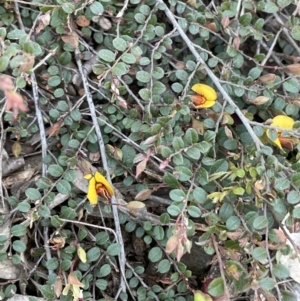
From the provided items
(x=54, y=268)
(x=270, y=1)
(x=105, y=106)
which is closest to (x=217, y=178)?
(x=105, y=106)

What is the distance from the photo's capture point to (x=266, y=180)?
5.31 ft

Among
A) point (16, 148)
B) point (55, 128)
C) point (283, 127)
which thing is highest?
point (283, 127)

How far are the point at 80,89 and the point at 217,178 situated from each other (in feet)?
2.27

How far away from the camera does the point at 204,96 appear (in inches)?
73.6

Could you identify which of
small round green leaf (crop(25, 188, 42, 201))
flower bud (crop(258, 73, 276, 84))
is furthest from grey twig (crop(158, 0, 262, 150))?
small round green leaf (crop(25, 188, 42, 201))

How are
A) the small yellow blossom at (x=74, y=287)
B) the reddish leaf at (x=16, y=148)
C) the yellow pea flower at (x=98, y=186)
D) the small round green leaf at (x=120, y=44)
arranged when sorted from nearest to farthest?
1. the small yellow blossom at (x=74, y=287)
2. the yellow pea flower at (x=98, y=186)
3. the small round green leaf at (x=120, y=44)
4. the reddish leaf at (x=16, y=148)

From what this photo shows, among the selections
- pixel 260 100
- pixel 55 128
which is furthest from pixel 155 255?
pixel 260 100

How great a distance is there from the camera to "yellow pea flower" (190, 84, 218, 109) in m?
1.85

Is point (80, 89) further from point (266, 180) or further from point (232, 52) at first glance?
point (266, 180)

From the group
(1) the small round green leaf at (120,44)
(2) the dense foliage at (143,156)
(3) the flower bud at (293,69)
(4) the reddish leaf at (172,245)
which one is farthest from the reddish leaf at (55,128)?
(3) the flower bud at (293,69)

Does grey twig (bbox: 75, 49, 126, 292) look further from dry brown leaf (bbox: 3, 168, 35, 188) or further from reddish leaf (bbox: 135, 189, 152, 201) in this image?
dry brown leaf (bbox: 3, 168, 35, 188)

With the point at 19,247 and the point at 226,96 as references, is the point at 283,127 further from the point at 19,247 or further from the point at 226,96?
the point at 19,247

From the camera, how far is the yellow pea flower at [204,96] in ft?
6.08

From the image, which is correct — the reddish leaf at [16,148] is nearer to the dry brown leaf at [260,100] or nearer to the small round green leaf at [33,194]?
the small round green leaf at [33,194]
